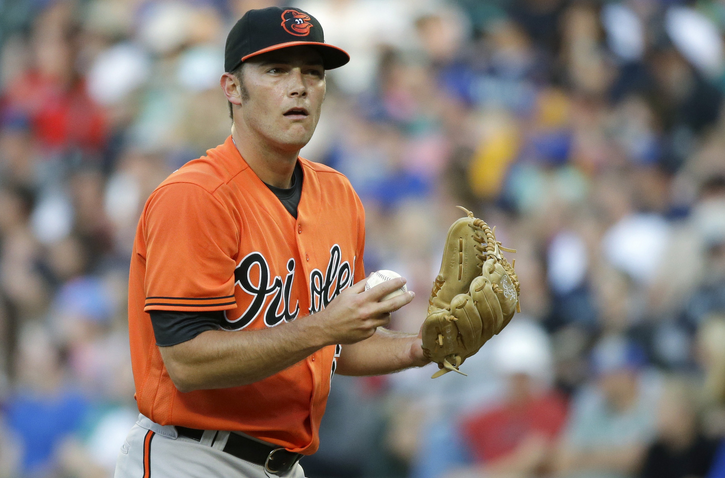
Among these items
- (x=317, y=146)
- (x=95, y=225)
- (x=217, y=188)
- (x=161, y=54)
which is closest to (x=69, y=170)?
(x=95, y=225)

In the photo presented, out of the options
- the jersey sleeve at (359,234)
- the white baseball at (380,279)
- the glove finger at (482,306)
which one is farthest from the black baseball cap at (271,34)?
the glove finger at (482,306)

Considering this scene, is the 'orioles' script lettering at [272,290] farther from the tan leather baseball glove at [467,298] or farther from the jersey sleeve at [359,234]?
the tan leather baseball glove at [467,298]

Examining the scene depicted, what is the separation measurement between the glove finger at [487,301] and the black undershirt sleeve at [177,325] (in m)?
0.78

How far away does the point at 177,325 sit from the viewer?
7.40 feet

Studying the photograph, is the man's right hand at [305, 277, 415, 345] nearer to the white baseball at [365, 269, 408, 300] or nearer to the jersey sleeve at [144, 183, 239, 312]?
the white baseball at [365, 269, 408, 300]

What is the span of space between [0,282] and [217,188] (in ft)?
19.9

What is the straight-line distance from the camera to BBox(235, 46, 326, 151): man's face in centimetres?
251

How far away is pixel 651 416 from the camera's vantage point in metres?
4.78

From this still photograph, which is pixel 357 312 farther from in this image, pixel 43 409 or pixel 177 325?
pixel 43 409

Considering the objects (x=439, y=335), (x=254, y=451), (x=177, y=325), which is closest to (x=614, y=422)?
(x=439, y=335)

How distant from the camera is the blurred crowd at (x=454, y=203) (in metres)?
5.02

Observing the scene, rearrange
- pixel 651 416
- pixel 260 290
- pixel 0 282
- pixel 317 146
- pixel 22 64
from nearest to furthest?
pixel 260 290 < pixel 651 416 < pixel 317 146 < pixel 0 282 < pixel 22 64

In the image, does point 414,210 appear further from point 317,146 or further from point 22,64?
point 22,64

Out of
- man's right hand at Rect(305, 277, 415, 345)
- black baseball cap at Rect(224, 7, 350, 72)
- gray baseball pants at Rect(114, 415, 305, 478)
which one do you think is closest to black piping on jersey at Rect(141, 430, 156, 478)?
gray baseball pants at Rect(114, 415, 305, 478)
